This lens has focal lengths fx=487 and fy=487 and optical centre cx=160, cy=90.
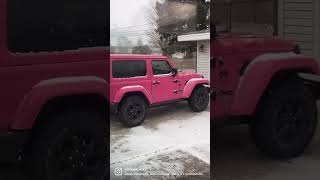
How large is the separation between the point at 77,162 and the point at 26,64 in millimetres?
863

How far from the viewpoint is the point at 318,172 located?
4789 millimetres

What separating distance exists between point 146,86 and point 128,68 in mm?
225

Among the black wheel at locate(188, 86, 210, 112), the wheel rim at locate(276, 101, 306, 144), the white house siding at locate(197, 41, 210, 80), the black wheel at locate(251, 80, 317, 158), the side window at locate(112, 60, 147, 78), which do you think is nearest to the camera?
the side window at locate(112, 60, 147, 78)

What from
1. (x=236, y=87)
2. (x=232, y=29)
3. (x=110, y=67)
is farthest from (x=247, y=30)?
(x=110, y=67)

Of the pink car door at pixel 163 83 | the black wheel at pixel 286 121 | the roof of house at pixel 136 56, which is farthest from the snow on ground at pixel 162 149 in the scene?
the black wheel at pixel 286 121

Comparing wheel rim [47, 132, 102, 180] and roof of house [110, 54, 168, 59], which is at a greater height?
roof of house [110, 54, 168, 59]

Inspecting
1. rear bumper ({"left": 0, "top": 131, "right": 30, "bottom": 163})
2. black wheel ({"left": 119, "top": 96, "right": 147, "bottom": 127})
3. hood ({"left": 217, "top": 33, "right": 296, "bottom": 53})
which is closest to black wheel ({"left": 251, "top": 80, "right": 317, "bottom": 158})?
hood ({"left": 217, "top": 33, "right": 296, "bottom": 53})

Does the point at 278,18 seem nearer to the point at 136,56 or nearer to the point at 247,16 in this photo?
the point at 247,16

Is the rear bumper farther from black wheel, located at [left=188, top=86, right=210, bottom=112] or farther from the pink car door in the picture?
black wheel, located at [left=188, top=86, right=210, bottom=112]

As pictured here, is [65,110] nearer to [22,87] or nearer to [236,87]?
[22,87]

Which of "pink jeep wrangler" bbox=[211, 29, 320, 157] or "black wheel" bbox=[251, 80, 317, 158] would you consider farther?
"black wheel" bbox=[251, 80, 317, 158]

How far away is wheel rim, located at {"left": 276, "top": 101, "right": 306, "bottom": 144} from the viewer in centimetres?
506

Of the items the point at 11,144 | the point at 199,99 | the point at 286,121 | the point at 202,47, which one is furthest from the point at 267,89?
the point at 11,144

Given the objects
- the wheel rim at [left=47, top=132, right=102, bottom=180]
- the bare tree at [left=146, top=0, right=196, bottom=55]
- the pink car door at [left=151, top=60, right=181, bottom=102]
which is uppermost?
the bare tree at [left=146, top=0, right=196, bottom=55]
